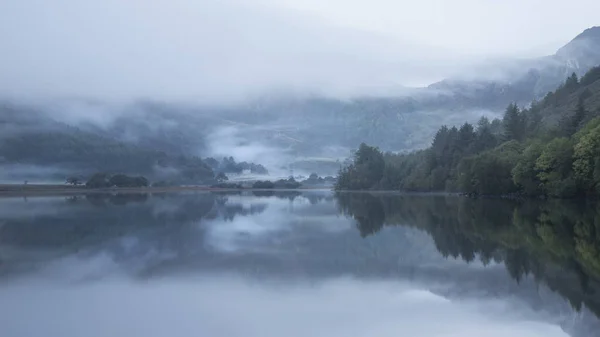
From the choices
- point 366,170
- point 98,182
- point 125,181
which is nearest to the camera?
point 366,170

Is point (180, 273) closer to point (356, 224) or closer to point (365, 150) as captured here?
point (356, 224)

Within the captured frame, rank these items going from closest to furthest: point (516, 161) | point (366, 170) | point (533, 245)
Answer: point (533, 245) < point (516, 161) < point (366, 170)

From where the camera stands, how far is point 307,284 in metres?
19.6

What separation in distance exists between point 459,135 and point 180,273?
109872 mm

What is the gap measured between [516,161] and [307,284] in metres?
78.0

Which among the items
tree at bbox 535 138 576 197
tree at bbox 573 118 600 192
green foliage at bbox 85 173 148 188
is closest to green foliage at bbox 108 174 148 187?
green foliage at bbox 85 173 148 188

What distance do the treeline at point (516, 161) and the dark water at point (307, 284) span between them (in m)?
42.2

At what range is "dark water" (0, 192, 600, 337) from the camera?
1436 cm

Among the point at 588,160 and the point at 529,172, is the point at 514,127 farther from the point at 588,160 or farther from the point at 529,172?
the point at 588,160

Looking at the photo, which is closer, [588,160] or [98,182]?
[588,160]

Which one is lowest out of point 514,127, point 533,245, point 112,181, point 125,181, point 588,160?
point 533,245

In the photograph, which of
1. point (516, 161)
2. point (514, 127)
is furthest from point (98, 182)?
point (516, 161)

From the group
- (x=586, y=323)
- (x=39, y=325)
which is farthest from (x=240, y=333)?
(x=586, y=323)

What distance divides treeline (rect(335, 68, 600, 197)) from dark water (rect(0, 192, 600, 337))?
42.2m
